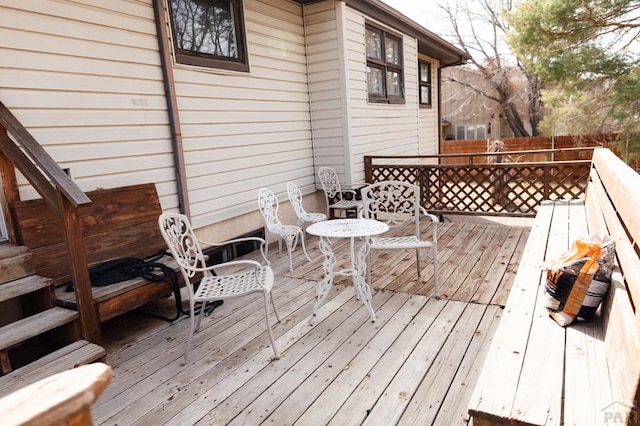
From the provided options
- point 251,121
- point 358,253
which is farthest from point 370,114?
point 358,253

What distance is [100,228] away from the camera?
2980mm

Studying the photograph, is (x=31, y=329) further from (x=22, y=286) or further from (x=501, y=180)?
(x=501, y=180)

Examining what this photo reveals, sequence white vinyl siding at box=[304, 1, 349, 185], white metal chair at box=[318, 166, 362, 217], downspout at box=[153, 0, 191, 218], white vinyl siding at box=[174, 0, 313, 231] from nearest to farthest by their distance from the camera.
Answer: downspout at box=[153, 0, 191, 218]
white vinyl siding at box=[174, 0, 313, 231]
white vinyl siding at box=[304, 1, 349, 185]
white metal chair at box=[318, 166, 362, 217]

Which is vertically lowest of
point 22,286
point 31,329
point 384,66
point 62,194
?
point 31,329

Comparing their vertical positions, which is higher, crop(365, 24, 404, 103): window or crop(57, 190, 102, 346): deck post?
crop(365, 24, 404, 103): window

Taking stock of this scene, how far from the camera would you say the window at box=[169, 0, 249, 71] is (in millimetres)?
3756

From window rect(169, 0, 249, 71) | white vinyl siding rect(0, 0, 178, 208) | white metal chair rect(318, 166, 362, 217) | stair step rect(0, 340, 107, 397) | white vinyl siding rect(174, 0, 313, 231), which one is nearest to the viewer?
stair step rect(0, 340, 107, 397)

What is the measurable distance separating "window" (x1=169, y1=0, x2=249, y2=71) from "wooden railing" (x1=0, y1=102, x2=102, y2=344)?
170 cm

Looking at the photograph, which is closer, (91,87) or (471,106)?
(91,87)

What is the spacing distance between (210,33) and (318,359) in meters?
3.31

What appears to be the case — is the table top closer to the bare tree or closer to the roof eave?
the roof eave

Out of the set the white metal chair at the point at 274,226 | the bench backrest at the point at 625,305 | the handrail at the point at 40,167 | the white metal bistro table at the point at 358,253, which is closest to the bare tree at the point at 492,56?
the white metal chair at the point at 274,226

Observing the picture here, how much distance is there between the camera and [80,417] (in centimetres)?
56

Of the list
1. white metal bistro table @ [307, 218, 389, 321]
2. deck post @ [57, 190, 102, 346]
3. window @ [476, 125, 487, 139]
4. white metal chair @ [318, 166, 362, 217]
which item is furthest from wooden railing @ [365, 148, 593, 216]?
window @ [476, 125, 487, 139]
